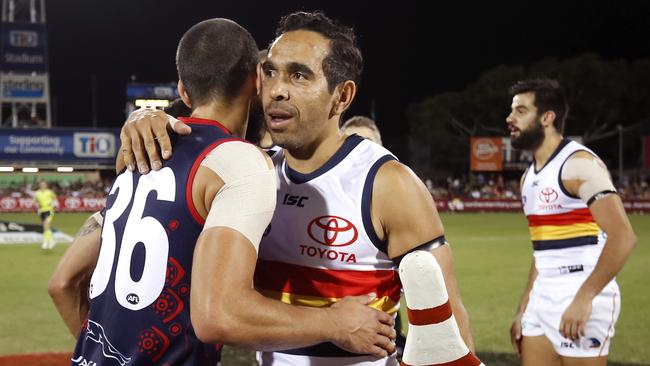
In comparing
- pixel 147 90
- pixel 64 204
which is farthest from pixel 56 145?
pixel 147 90

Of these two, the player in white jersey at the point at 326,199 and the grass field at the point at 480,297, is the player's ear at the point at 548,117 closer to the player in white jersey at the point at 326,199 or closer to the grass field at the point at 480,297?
the player in white jersey at the point at 326,199

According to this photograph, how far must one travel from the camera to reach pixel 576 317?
4320 millimetres

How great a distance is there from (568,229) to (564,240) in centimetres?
8

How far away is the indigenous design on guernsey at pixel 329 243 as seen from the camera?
2654 mm

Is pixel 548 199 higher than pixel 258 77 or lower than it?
lower

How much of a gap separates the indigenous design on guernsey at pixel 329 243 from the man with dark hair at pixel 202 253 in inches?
13.0

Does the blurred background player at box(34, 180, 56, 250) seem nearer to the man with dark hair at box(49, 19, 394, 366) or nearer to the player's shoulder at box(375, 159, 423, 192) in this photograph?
the man with dark hair at box(49, 19, 394, 366)

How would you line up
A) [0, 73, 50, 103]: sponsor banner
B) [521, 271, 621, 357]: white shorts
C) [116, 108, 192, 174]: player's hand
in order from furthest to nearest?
[0, 73, 50, 103]: sponsor banner, [521, 271, 621, 357]: white shorts, [116, 108, 192, 174]: player's hand

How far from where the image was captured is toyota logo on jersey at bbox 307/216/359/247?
2.65 meters

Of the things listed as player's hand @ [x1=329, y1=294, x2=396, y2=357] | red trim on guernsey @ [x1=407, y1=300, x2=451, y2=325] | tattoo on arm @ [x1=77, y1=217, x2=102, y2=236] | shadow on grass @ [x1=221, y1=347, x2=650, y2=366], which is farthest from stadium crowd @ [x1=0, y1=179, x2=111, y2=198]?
red trim on guernsey @ [x1=407, y1=300, x2=451, y2=325]

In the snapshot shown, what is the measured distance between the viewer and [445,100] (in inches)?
2419

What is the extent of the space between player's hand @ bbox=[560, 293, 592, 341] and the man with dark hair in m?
2.40

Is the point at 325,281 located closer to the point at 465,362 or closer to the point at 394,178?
the point at 394,178

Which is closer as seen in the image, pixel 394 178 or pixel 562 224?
pixel 394 178
